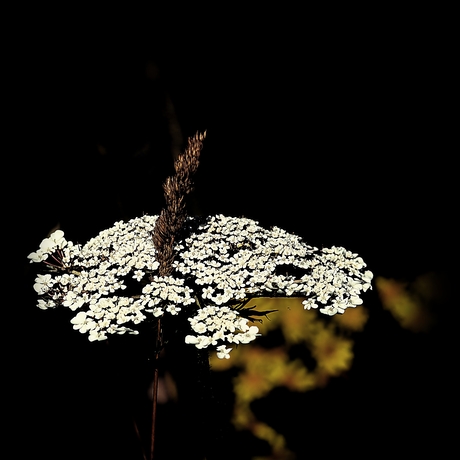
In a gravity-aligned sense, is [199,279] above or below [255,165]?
below

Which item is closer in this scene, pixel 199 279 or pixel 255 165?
pixel 199 279

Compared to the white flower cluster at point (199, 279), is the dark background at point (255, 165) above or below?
above

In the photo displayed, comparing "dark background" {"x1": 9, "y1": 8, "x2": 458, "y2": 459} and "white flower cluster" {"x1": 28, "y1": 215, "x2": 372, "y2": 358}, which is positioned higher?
"dark background" {"x1": 9, "y1": 8, "x2": 458, "y2": 459}

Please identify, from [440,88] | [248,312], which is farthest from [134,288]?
[440,88]

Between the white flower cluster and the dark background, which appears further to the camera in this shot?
the dark background
